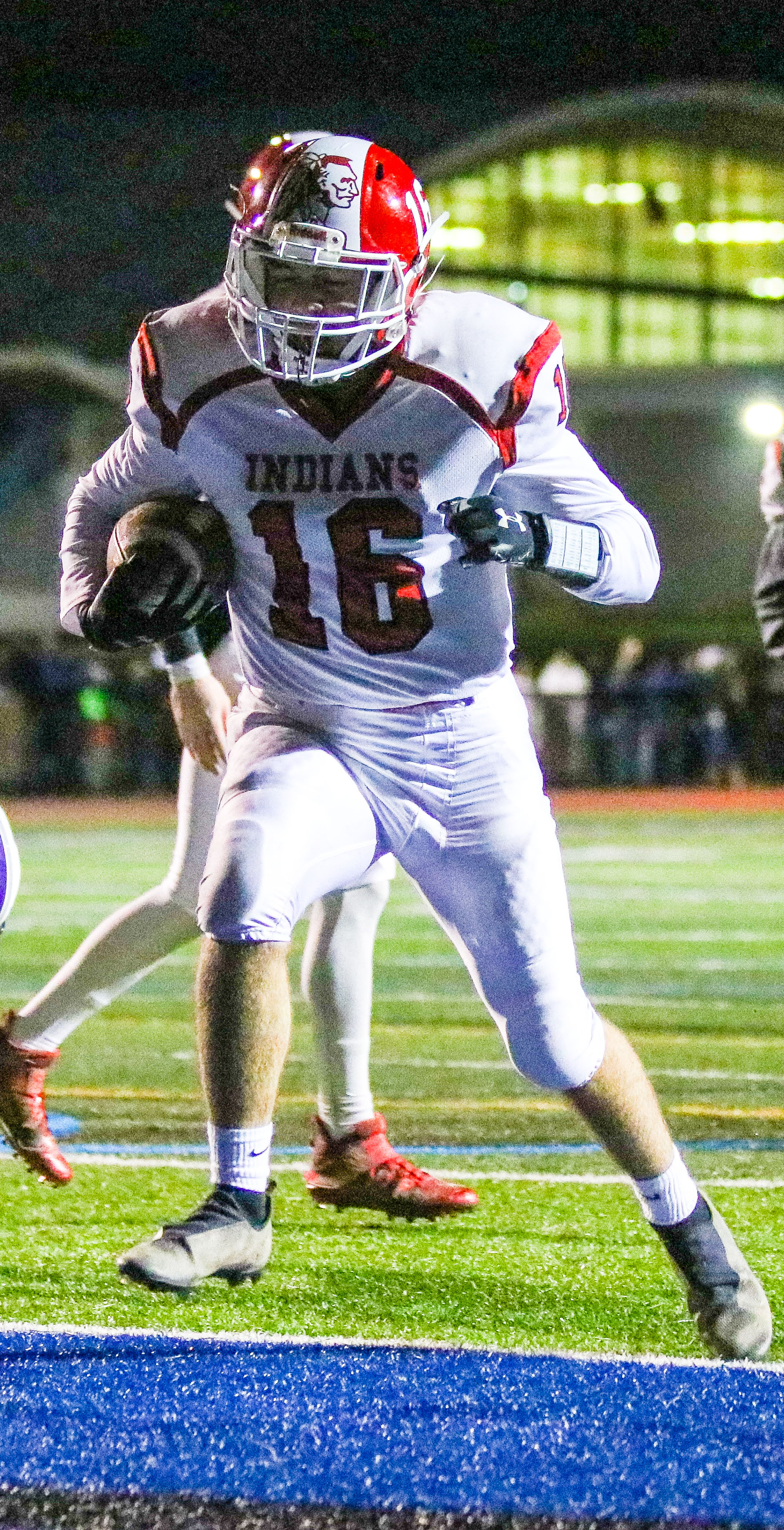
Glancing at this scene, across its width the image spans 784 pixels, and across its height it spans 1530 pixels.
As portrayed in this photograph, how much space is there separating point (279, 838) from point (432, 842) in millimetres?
291

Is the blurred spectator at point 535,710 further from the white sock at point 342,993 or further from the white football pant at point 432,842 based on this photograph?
the white football pant at point 432,842

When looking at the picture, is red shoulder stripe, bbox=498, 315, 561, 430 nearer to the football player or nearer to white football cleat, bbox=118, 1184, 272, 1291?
the football player

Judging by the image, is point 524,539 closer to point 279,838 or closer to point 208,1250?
point 279,838

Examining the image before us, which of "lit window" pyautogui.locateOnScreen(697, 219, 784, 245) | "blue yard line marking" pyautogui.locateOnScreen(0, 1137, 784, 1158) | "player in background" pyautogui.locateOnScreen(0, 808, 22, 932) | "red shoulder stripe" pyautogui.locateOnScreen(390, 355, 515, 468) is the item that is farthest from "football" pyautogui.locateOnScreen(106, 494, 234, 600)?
"lit window" pyautogui.locateOnScreen(697, 219, 784, 245)

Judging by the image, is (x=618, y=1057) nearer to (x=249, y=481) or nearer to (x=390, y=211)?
(x=249, y=481)

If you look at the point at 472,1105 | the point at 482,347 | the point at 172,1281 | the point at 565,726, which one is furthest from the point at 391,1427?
the point at 565,726

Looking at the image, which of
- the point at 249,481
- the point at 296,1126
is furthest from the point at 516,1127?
the point at 249,481

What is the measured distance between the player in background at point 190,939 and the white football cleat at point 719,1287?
779 millimetres

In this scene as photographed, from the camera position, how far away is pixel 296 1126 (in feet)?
16.3

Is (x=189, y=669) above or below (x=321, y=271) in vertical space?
below

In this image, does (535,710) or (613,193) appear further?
(613,193)

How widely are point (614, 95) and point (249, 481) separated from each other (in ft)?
94.9

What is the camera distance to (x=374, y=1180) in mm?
3863

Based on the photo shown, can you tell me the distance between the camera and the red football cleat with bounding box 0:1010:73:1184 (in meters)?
3.88
